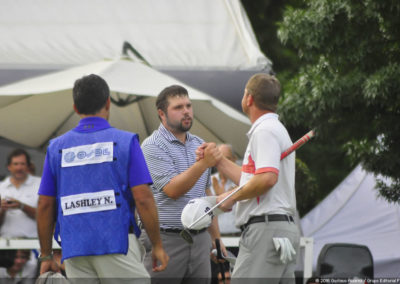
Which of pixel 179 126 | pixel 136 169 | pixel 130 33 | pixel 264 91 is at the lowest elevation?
pixel 136 169

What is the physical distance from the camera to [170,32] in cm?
1062

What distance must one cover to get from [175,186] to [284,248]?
36.0 inches

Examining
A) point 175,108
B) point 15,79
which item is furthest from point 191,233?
point 15,79

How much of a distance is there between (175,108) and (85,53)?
5357 mm

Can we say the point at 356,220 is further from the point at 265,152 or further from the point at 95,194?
the point at 95,194

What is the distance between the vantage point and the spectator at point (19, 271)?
6.97 m

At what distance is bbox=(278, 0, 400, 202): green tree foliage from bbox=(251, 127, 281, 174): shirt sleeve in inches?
129

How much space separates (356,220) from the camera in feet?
31.8

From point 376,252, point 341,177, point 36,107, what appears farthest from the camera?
point 341,177

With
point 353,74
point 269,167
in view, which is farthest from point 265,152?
point 353,74

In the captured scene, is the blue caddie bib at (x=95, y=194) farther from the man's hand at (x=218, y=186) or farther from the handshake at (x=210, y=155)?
the man's hand at (x=218, y=186)

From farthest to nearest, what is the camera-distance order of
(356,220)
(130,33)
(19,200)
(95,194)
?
(130,33) → (356,220) → (19,200) → (95,194)

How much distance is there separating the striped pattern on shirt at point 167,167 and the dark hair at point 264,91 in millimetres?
829

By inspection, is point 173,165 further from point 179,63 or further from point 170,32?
point 170,32
